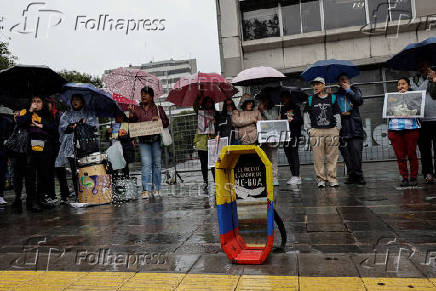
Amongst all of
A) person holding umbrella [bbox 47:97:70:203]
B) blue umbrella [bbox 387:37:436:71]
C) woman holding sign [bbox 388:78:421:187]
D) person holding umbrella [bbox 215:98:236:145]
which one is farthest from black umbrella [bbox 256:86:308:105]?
person holding umbrella [bbox 47:97:70:203]

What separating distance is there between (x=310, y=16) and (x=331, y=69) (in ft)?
28.4

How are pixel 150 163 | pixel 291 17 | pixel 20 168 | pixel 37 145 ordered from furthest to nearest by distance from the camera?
1. pixel 291 17
2. pixel 150 163
3. pixel 20 168
4. pixel 37 145

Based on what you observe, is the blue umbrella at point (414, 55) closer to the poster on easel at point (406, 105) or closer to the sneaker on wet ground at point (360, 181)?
the poster on easel at point (406, 105)

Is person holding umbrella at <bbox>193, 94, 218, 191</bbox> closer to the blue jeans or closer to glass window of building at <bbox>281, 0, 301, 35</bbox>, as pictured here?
the blue jeans

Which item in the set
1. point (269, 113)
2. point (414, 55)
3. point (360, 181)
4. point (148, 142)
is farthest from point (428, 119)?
point (148, 142)

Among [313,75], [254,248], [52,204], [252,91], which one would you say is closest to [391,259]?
[254,248]

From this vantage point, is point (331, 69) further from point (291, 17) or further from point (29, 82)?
point (291, 17)

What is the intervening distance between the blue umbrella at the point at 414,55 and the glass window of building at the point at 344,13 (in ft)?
26.6

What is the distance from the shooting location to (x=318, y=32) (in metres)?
14.5

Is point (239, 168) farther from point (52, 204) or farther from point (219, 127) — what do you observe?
point (52, 204)

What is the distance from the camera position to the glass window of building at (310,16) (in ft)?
49.4

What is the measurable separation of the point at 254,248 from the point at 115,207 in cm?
396

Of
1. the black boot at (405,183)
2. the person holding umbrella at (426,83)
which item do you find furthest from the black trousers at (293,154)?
the person holding umbrella at (426,83)

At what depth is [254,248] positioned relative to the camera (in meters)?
3.32
